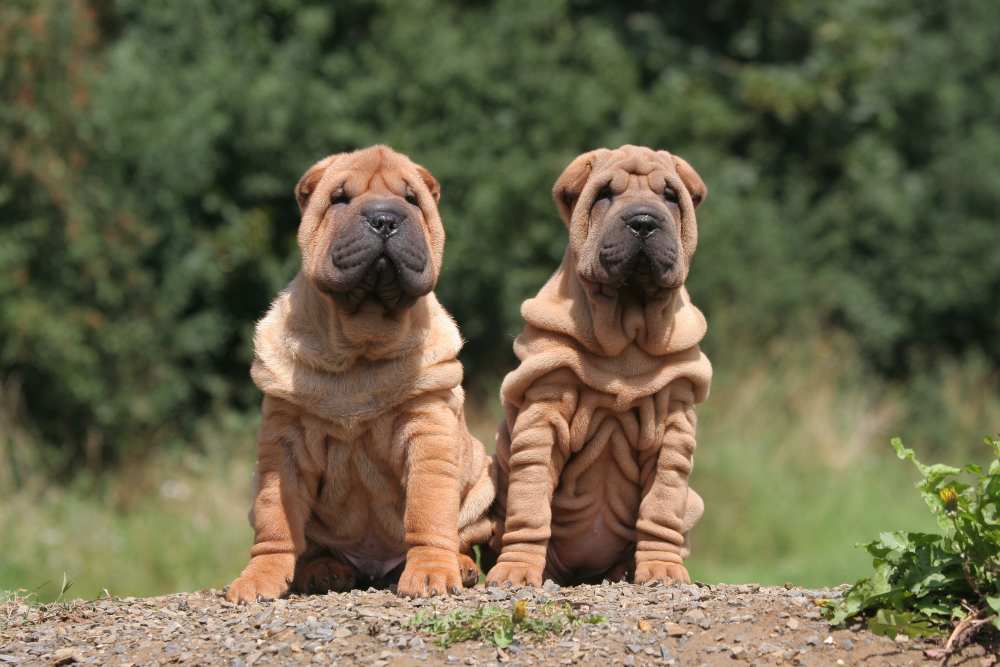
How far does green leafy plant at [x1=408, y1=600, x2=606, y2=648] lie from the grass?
4.49 metres

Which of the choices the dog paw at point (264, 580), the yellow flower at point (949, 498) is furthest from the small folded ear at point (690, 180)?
the dog paw at point (264, 580)

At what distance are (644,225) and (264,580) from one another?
7.02 feet

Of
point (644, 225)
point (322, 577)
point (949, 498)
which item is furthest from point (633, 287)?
point (322, 577)

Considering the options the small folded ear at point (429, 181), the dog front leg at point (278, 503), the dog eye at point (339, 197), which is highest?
the small folded ear at point (429, 181)

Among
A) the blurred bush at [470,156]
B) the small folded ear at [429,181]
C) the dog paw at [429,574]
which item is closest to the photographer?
the dog paw at [429,574]

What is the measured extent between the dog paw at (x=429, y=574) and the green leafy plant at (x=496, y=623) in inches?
17.9

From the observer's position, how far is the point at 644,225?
5.45 metres

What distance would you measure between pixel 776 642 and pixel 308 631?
5.42 feet

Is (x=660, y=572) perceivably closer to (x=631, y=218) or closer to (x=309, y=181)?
(x=631, y=218)

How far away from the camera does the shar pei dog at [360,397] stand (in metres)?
5.45

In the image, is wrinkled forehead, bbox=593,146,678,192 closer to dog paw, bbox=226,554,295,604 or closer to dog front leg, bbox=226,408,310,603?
dog front leg, bbox=226,408,310,603

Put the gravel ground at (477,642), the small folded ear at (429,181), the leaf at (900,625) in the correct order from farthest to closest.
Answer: the small folded ear at (429,181)
the leaf at (900,625)
the gravel ground at (477,642)

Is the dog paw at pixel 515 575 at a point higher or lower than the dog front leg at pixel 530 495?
lower

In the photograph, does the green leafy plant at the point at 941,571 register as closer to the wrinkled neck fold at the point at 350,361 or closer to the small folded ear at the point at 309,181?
the wrinkled neck fold at the point at 350,361
